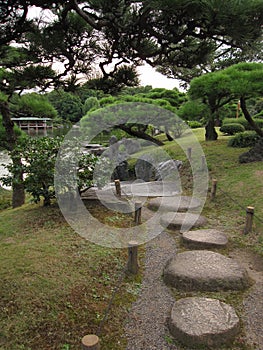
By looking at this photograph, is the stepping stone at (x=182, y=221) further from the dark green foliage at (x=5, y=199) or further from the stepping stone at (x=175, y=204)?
the dark green foliage at (x=5, y=199)

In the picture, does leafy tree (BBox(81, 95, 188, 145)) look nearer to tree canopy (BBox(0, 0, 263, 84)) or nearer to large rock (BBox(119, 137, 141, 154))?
large rock (BBox(119, 137, 141, 154))

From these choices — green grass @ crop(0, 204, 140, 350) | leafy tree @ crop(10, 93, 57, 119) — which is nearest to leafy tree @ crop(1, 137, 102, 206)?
green grass @ crop(0, 204, 140, 350)

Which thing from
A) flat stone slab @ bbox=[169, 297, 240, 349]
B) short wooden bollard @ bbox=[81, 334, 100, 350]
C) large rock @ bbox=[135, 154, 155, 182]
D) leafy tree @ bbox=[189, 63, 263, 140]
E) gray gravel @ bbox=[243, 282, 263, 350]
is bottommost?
gray gravel @ bbox=[243, 282, 263, 350]

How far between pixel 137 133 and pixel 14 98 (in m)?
7.37

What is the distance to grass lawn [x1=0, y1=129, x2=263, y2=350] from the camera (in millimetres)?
2625

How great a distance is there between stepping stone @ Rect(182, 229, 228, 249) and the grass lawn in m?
0.24

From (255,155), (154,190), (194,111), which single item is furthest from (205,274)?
(255,155)

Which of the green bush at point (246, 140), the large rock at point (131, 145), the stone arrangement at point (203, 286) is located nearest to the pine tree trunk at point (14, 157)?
the stone arrangement at point (203, 286)

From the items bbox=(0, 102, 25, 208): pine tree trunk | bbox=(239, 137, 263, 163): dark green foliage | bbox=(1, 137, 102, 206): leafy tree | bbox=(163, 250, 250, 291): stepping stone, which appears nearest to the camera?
bbox=(163, 250, 250, 291): stepping stone

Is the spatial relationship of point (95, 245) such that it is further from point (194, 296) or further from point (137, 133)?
point (137, 133)

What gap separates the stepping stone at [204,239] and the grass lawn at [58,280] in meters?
0.24

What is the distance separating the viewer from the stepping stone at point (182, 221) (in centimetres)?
534

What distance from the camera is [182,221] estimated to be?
215 inches

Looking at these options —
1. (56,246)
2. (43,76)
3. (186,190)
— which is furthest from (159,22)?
(186,190)
